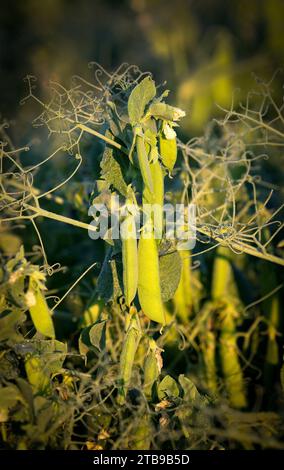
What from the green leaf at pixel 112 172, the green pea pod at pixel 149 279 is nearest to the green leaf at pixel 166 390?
the green pea pod at pixel 149 279

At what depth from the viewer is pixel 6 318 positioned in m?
1.05

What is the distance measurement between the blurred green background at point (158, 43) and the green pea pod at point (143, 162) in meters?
1.31

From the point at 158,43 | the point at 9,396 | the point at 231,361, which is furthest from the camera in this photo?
the point at 158,43

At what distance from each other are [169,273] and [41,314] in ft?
0.82

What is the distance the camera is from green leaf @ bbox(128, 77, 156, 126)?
1.07 m

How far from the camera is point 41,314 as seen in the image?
1119mm

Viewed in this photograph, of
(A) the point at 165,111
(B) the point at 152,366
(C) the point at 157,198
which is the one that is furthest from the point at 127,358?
(A) the point at 165,111

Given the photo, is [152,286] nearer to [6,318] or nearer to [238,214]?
[6,318]

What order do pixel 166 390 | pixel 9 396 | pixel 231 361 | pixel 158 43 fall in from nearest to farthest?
pixel 9 396, pixel 166 390, pixel 231 361, pixel 158 43

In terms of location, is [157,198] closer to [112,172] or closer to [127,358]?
[112,172]

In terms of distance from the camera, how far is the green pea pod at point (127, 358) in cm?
110

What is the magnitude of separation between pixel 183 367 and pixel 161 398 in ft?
1.48

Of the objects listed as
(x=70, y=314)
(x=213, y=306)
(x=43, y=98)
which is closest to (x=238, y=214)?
(x=213, y=306)

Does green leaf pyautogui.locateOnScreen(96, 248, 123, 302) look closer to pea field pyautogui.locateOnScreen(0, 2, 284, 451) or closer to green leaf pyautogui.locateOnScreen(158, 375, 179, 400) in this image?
pea field pyautogui.locateOnScreen(0, 2, 284, 451)
